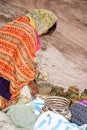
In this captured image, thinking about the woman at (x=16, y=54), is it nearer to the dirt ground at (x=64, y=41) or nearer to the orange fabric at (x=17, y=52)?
the orange fabric at (x=17, y=52)

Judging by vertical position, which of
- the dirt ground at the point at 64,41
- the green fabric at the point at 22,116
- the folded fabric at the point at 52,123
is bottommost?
the dirt ground at the point at 64,41

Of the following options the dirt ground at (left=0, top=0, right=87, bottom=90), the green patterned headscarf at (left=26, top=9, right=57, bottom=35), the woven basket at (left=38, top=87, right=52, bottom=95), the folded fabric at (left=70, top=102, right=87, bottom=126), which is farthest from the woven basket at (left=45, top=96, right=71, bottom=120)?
the dirt ground at (left=0, top=0, right=87, bottom=90)

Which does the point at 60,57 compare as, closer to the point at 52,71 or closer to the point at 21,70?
the point at 52,71

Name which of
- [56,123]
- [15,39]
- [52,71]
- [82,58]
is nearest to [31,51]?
[15,39]

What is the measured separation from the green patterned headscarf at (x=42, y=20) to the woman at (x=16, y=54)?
0.10 m

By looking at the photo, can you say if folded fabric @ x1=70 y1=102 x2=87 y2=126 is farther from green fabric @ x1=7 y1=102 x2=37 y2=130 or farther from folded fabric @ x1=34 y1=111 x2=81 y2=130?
green fabric @ x1=7 y1=102 x2=37 y2=130

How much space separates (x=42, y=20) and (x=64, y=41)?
6458 millimetres

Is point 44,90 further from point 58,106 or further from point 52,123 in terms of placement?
point 52,123

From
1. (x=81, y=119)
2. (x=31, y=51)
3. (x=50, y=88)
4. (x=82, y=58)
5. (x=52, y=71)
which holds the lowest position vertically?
(x=82, y=58)

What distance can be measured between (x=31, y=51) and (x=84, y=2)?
43.7 ft

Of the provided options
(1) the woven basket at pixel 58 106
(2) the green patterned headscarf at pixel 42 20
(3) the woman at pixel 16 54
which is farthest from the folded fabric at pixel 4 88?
(2) the green patterned headscarf at pixel 42 20

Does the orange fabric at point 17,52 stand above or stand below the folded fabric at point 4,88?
above

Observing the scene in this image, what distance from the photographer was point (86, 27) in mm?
14102

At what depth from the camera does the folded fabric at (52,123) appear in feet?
14.9
